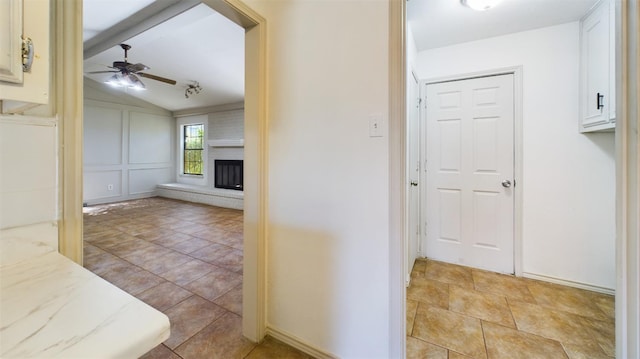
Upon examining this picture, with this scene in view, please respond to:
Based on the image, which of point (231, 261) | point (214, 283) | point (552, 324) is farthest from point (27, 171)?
point (552, 324)

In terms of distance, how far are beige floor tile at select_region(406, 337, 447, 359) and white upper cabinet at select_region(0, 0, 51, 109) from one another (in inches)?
75.3

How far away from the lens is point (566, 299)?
2.05 metres

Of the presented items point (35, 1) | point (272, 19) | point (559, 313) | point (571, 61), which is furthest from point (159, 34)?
point (559, 313)

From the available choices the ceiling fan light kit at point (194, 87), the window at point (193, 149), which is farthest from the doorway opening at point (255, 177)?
the window at point (193, 149)

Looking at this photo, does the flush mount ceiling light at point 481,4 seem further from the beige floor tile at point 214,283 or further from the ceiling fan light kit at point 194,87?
the ceiling fan light kit at point 194,87

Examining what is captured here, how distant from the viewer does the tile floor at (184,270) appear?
5.07 feet

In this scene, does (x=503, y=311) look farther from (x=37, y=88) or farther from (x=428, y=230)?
(x=37, y=88)

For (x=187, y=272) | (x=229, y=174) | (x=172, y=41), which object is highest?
(x=172, y=41)

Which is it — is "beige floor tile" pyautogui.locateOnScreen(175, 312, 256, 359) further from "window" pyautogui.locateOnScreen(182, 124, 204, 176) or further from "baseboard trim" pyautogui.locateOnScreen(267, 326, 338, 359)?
"window" pyautogui.locateOnScreen(182, 124, 204, 176)

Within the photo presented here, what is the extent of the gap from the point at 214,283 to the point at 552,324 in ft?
8.61

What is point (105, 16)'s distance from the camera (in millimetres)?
2961

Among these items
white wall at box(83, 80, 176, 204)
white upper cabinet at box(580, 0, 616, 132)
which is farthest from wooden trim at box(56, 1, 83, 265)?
white wall at box(83, 80, 176, 204)

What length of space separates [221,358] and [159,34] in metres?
3.90

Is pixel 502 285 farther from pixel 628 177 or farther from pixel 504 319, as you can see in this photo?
pixel 628 177
